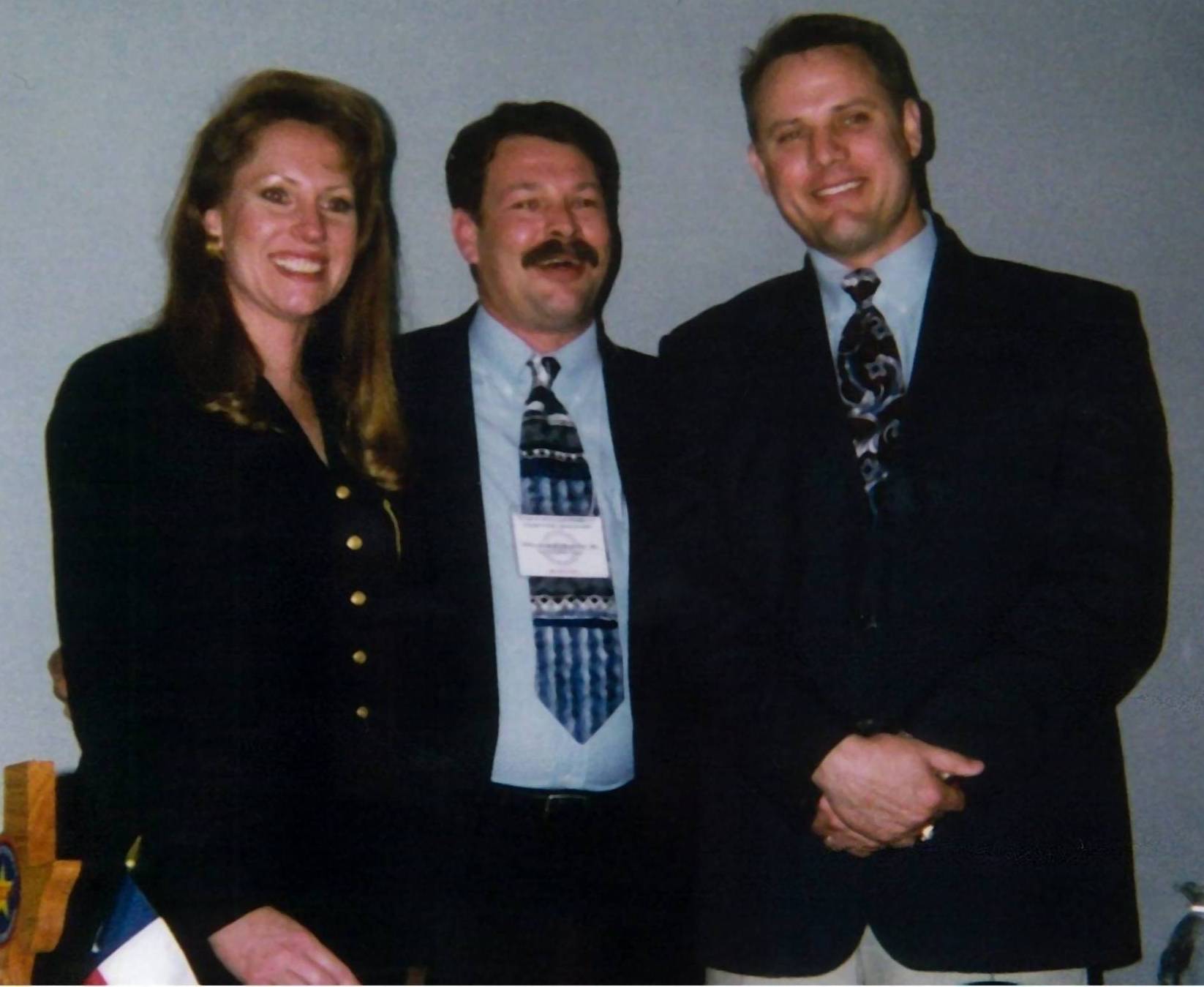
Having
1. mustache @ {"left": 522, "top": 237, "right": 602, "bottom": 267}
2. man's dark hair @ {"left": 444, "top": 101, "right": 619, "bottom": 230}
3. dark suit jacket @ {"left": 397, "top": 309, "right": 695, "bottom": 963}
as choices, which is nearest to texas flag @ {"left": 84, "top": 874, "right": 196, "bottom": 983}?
dark suit jacket @ {"left": 397, "top": 309, "right": 695, "bottom": 963}

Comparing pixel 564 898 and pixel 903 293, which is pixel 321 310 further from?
pixel 564 898

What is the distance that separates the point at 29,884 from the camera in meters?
1.50

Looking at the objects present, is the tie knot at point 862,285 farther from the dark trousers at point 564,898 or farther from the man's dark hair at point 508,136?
the dark trousers at point 564,898

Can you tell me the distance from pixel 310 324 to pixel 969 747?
122 cm

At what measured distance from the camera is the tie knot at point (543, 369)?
6.71ft

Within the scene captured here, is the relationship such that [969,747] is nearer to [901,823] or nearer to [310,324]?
[901,823]

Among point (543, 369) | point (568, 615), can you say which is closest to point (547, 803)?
point (568, 615)

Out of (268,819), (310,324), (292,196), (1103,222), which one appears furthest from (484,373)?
(1103,222)

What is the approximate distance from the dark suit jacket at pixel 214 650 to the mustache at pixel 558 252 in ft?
1.94

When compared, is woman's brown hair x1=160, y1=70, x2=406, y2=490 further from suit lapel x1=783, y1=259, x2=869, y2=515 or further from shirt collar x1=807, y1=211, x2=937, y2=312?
shirt collar x1=807, y1=211, x2=937, y2=312

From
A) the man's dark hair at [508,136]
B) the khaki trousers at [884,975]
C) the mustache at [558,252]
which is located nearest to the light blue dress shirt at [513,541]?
the mustache at [558,252]

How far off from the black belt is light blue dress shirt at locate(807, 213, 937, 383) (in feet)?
2.75

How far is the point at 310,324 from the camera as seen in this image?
1.86 m

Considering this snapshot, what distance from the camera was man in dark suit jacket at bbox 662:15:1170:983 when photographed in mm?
1551
